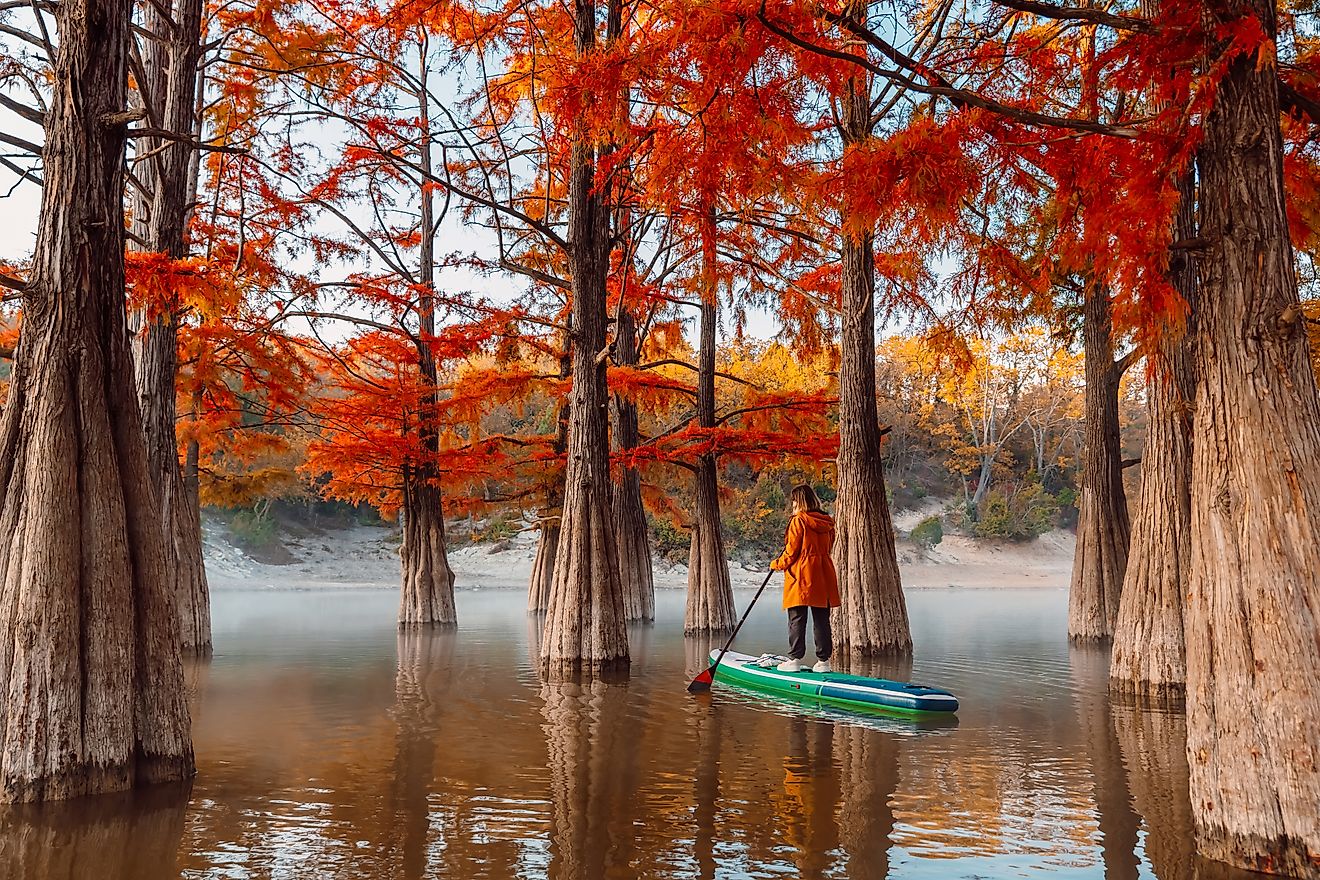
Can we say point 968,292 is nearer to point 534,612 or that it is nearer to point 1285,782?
point 1285,782

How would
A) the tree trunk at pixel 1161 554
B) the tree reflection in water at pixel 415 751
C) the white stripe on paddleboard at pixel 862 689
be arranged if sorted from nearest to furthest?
the tree reflection in water at pixel 415 751 → the white stripe on paddleboard at pixel 862 689 → the tree trunk at pixel 1161 554

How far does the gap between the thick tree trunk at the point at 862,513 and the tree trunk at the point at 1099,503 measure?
350 cm

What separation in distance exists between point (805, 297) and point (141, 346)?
33.5ft

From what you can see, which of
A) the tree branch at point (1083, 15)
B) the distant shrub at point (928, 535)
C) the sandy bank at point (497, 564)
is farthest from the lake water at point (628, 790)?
the distant shrub at point (928, 535)

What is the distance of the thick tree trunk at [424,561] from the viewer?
19109 mm

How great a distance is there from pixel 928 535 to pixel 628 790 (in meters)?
36.3

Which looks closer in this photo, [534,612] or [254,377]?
[254,377]

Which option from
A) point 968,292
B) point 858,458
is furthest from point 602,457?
point 968,292

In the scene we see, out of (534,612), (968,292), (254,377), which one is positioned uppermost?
(968,292)

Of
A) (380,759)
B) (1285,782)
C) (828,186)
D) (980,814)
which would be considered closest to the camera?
(1285,782)

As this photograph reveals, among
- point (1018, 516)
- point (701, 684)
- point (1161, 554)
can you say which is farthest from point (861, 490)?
point (1018, 516)

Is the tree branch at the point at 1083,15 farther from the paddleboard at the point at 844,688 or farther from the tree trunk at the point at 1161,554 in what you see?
the paddleboard at the point at 844,688

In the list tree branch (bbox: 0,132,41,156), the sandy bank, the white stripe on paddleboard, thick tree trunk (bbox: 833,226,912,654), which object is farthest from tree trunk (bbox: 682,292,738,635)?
the sandy bank

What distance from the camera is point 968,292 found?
14.2 m
